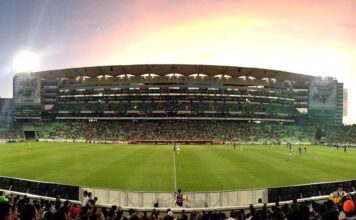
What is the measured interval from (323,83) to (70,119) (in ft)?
294

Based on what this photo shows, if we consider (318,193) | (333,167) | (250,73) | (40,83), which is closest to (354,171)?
(333,167)

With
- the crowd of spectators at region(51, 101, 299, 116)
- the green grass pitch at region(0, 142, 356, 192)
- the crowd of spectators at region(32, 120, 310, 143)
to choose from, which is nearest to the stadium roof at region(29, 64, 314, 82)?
the crowd of spectators at region(51, 101, 299, 116)

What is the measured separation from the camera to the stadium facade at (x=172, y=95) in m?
114

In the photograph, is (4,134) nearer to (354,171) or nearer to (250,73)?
(250,73)

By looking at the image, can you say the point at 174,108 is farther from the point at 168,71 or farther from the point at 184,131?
the point at 184,131

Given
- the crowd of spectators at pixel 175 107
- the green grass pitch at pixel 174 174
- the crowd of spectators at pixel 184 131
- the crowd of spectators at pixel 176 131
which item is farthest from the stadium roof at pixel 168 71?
the green grass pitch at pixel 174 174

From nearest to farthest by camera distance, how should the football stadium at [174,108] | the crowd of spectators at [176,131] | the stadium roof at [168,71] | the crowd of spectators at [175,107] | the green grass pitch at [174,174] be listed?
the green grass pitch at [174,174] < the crowd of spectators at [176,131] < the football stadium at [174,108] < the stadium roof at [168,71] < the crowd of spectators at [175,107]

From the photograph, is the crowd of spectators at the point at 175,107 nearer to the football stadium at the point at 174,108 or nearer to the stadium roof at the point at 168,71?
the football stadium at the point at 174,108

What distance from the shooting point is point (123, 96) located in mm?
119625

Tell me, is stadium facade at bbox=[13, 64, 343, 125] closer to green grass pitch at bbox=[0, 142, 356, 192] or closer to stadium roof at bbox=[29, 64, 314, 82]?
stadium roof at bbox=[29, 64, 314, 82]

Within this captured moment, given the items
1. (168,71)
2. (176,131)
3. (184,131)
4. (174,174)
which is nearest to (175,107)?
(168,71)

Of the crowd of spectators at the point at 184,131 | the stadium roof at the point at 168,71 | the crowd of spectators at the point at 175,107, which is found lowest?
the crowd of spectators at the point at 184,131

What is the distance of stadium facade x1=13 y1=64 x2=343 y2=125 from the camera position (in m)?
→ 114

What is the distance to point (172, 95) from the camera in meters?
117
